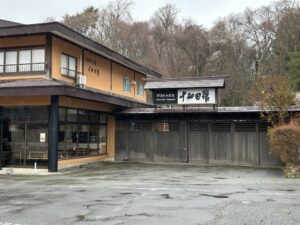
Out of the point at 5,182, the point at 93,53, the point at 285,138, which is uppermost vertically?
the point at 93,53

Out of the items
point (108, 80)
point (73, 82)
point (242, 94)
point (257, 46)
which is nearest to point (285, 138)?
point (73, 82)

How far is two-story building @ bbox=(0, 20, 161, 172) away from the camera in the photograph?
19219mm

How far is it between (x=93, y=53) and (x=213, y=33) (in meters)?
33.3

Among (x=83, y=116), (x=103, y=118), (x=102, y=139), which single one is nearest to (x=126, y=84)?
(x=103, y=118)

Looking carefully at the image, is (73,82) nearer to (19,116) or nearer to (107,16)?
(19,116)

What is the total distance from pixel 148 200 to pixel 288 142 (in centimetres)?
866

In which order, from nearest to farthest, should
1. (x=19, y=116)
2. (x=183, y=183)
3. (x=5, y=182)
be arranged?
(x=183, y=183), (x=5, y=182), (x=19, y=116)

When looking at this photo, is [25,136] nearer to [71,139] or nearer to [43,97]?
[43,97]

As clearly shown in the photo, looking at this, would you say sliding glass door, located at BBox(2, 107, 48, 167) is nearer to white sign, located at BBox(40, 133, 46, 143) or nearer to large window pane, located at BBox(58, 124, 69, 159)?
white sign, located at BBox(40, 133, 46, 143)

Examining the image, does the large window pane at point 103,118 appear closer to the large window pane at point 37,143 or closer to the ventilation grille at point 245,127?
the large window pane at point 37,143

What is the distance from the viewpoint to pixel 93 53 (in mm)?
24484

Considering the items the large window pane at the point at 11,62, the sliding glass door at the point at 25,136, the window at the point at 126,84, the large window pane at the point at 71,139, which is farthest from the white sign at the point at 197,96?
the large window pane at the point at 11,62

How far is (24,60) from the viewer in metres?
20.4

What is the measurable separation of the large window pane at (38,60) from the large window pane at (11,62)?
1.15 metres
